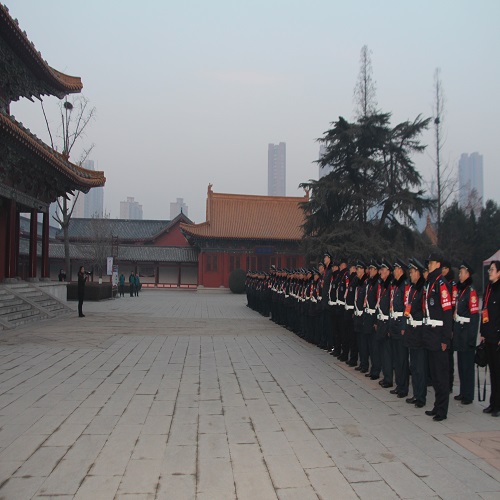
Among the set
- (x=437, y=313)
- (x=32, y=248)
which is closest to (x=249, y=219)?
(x=32, y=248)

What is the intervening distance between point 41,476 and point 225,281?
118ft

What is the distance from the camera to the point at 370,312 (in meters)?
7.05

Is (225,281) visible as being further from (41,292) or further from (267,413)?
(267,413)

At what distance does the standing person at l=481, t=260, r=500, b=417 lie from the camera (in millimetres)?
5234

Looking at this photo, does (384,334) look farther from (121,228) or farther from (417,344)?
(121,228)

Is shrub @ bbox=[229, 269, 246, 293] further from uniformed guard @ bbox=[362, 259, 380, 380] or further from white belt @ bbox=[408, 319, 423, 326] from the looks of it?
white belt @ bbox=[408, 319, 423, 326]

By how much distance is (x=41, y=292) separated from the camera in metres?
16.6

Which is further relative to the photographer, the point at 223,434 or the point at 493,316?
the point at 493,316

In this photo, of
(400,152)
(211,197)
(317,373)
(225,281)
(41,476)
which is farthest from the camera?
(211,197)

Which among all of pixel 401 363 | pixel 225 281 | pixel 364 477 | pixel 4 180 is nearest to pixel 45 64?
pixel 4 180

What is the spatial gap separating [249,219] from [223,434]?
37.8 meters

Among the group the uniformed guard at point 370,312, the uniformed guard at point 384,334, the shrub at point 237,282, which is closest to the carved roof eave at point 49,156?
the uniformed guard at point 370,312

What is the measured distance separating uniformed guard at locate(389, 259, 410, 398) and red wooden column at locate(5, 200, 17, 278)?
1392cm

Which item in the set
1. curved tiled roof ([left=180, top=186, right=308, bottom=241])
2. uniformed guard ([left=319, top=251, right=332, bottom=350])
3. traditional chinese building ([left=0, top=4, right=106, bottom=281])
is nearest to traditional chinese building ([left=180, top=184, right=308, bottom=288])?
curved tiled roof ([left=180, top=186, right=308, bottom=241])
